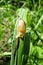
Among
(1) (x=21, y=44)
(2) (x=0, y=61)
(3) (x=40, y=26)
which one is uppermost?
(1) (x=21, y=44)

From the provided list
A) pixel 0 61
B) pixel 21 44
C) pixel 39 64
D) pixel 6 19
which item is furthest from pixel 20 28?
pixel 6 19

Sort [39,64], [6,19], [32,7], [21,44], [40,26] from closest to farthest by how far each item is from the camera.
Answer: [21,44] → [39,64] → [40,26] → [6,19] → [32,7]

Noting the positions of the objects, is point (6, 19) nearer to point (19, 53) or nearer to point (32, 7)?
point (32, 7)

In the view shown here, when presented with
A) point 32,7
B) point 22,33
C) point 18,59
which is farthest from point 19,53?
point 32,7

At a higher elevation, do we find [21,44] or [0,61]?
[21,44]

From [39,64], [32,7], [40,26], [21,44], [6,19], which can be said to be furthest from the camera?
[32,7]

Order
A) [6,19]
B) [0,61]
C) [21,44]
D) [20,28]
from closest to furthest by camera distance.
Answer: [20,28] → [21,44] → [0,61] → [6,19]

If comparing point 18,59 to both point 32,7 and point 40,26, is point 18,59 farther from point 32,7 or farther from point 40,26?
point 32,7

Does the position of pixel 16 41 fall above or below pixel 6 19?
above

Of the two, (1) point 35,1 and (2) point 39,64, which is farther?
(1) point 35,1
